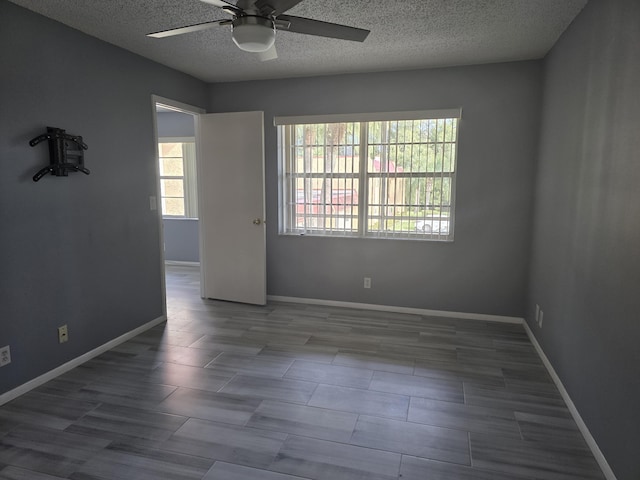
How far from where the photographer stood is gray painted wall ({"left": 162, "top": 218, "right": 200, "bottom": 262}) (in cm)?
656

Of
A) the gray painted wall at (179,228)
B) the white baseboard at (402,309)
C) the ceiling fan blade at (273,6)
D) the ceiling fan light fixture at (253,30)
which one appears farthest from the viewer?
the gray painted wall at (179,228)

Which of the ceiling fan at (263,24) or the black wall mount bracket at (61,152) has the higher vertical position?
the ceiling fan at (263,24)

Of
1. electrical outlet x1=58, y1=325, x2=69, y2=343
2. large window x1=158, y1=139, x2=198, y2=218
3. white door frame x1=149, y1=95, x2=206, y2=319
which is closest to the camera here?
electrical outlet x1=58, y1=325, x2=69, y2=343

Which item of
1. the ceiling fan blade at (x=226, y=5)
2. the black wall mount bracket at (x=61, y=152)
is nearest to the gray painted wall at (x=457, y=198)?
the black wall mount bracket at (x=61, y=152)

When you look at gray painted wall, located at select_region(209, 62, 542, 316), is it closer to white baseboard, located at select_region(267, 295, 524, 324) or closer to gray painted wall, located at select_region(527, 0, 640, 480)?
white baseboard, located at select_region(267, 295, 524, 324)

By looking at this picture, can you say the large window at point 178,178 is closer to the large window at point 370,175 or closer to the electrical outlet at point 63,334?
the large window at point 370,175

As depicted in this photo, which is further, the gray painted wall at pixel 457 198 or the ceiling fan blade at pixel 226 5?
the gray painted wall at pixel 457 198

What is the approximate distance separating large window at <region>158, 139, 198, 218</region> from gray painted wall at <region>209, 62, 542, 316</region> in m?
2.14

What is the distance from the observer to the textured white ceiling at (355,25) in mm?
2566

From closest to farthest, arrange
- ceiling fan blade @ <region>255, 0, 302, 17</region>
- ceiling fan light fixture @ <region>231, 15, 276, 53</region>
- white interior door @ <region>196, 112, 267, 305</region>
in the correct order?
1. ceiling fan blade @ <region>255, 0, 302, 17</region>
2. ceiling fan light fixture @ <region>231, 15, 276, 53</region>
3. white interior door @ <region>196, 112, 267, 305</region>

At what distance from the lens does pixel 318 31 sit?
204 cm

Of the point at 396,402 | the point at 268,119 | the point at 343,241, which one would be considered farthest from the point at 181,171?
the point at 396,402

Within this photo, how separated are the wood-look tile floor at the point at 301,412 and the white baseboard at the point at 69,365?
→ 6 centimetres

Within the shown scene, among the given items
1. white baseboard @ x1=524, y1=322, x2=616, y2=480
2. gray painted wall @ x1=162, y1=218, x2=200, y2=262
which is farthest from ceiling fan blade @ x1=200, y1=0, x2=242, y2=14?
gray painted wall @ x1=162, y1=218, x2=200, y2=262
